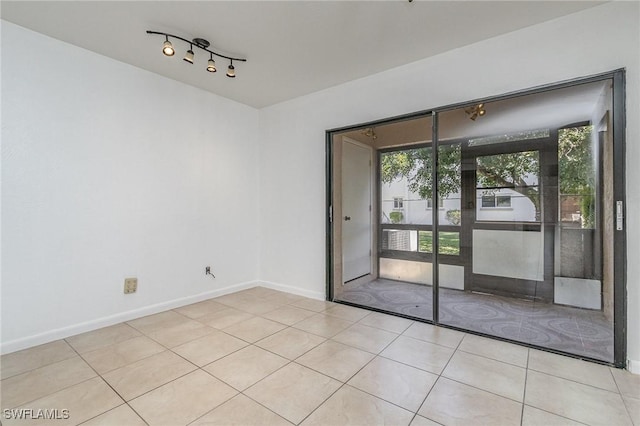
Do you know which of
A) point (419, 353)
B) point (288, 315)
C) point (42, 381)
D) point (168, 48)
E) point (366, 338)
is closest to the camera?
point (42, 381)

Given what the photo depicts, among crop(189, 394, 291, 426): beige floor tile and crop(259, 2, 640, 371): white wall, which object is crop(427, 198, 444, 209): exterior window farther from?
crop(189, 394, 291, 426): beige floor tile

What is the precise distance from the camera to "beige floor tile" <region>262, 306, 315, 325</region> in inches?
118

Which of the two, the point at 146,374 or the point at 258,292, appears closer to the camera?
the point at 146,374

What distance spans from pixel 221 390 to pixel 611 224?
9.83 feet

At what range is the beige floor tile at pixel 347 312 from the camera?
10.1ft

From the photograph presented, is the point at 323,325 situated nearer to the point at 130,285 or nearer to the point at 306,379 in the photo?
the point at 306,379

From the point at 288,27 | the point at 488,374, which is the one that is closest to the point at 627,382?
the point at 488,374

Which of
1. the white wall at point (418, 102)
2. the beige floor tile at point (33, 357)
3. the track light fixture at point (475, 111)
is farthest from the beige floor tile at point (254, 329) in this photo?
the track light fixture at point (475, 111)

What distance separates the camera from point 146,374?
6.58 ft

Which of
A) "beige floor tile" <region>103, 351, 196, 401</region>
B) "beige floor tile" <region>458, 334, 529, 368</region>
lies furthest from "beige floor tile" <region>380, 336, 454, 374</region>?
"beige floor tile" <region>103, 351, 196, 401</region>

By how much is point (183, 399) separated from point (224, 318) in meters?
1.33

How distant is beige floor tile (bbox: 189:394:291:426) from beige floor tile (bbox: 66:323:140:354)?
4.81 ft

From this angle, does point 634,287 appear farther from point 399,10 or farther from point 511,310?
point 399,10

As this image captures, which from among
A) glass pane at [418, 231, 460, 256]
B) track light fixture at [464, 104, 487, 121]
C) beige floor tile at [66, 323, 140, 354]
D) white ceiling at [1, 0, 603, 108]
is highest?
white ceiling at [1, 0, 603, 108]
